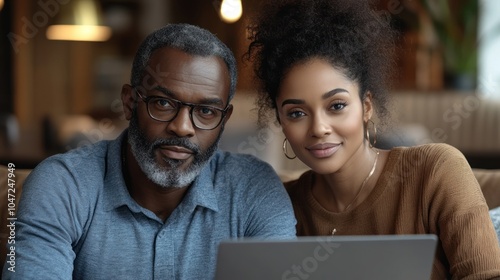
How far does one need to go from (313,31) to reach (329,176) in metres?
0.42

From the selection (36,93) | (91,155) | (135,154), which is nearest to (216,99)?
(135,154)

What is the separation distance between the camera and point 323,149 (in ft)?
6.34

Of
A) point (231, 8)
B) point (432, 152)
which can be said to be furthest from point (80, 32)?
point (432, 152)

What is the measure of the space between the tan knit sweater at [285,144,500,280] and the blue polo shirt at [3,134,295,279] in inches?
8.1

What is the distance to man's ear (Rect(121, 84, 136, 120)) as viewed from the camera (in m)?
1.93

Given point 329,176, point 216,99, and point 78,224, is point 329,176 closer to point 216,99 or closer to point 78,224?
point 216,99

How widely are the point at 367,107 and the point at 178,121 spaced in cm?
58

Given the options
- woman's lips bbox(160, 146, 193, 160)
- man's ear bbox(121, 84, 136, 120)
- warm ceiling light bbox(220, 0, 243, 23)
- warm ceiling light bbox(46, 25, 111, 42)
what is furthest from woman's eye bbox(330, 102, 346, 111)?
warm ceiling light bbox(46, 25, 111, 42)

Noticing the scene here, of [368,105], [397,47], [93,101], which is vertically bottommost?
[93,101]

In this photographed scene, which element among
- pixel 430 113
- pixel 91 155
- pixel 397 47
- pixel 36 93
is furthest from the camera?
pixel 36 93

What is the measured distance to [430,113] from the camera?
21.2 ft

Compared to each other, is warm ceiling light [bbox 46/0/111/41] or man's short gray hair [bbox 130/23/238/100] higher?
warm ceiling light [bbox 46/0/111/41]

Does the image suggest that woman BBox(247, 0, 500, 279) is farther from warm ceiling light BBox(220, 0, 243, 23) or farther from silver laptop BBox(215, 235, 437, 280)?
warm ceiling light BBox(220, 0, 243, 23)

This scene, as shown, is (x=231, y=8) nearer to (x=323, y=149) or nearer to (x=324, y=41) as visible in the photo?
(x=324, y=41)
